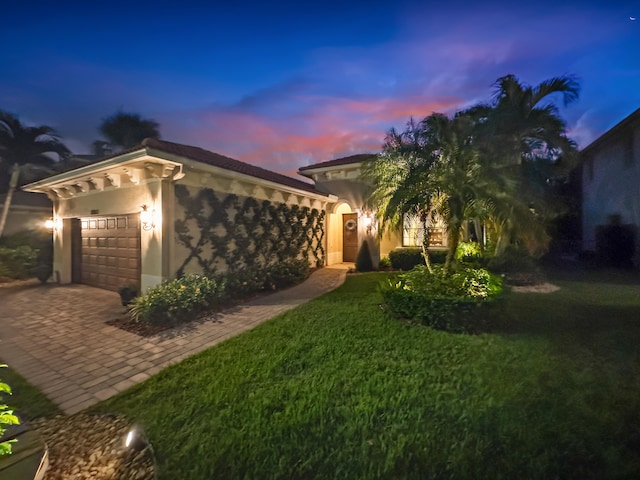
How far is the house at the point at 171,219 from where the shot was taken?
750 cm

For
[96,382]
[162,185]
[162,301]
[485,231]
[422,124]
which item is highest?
[422,124]

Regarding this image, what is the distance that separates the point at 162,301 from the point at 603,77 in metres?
16.1

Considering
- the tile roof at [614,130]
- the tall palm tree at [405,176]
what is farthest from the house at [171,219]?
the tile roof at [614,130]

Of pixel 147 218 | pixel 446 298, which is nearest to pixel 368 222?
pixel 446 298

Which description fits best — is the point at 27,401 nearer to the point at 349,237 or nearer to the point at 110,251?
the point at 110,251

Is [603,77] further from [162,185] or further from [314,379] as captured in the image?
[162,185]

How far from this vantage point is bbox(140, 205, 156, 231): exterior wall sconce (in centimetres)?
760

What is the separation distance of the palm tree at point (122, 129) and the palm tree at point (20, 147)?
9.36 metres

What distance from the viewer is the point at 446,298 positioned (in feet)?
17.2

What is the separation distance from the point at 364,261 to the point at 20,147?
17978 mm

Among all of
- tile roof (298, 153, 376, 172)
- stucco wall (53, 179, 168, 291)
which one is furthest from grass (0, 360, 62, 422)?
tile roof (298, 153, 376, 172)

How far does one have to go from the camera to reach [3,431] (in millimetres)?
1960

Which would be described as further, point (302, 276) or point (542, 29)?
point (302, 276)

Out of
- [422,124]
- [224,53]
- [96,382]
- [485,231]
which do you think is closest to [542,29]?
[422,124]
